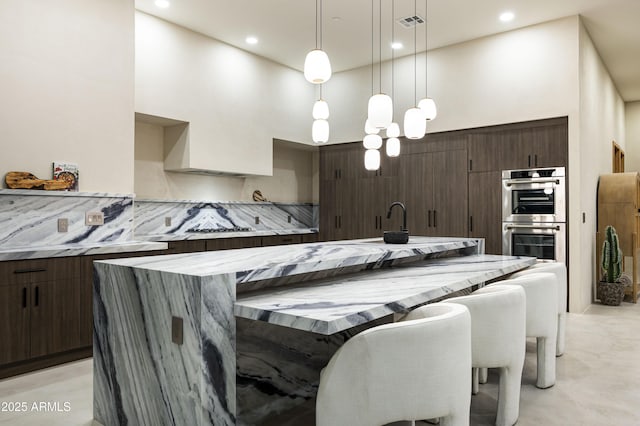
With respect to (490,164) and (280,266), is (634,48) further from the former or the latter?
(280,266)

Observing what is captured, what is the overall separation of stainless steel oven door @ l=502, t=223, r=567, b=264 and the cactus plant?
86cm

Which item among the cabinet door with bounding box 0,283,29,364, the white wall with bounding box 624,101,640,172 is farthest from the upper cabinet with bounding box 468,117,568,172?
the white wall with bounding box 624,101,640,172

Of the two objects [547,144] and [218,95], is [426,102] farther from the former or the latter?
[218,95]

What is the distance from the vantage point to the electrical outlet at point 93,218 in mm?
4023

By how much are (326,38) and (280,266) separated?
447cm

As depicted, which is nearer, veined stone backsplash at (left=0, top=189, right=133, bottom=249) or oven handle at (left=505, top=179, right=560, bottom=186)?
veined stone backsplash at (left=0, top=189, right=133, bottom=249)

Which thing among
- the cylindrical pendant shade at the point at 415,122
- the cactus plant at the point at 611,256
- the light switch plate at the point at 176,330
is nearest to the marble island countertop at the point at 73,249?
the light switch plate at the point at 176,330

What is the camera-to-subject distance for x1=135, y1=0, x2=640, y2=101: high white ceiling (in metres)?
4.91

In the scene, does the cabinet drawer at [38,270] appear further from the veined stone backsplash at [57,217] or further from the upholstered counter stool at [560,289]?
the upholstered counter stool at [560,289]

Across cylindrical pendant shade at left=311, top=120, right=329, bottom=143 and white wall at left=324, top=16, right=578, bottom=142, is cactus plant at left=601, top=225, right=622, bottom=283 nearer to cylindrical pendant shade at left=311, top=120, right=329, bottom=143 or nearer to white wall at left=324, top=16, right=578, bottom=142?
white wall at left=324, top=16, right=578, bottom=142

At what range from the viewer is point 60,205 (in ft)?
12.6

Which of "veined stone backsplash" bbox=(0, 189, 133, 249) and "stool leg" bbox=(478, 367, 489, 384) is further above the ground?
"veined stone backsplash" bbox=(0, 189, 133, 249)

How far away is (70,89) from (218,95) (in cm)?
209

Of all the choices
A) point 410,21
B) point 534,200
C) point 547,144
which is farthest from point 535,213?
point 410,21
